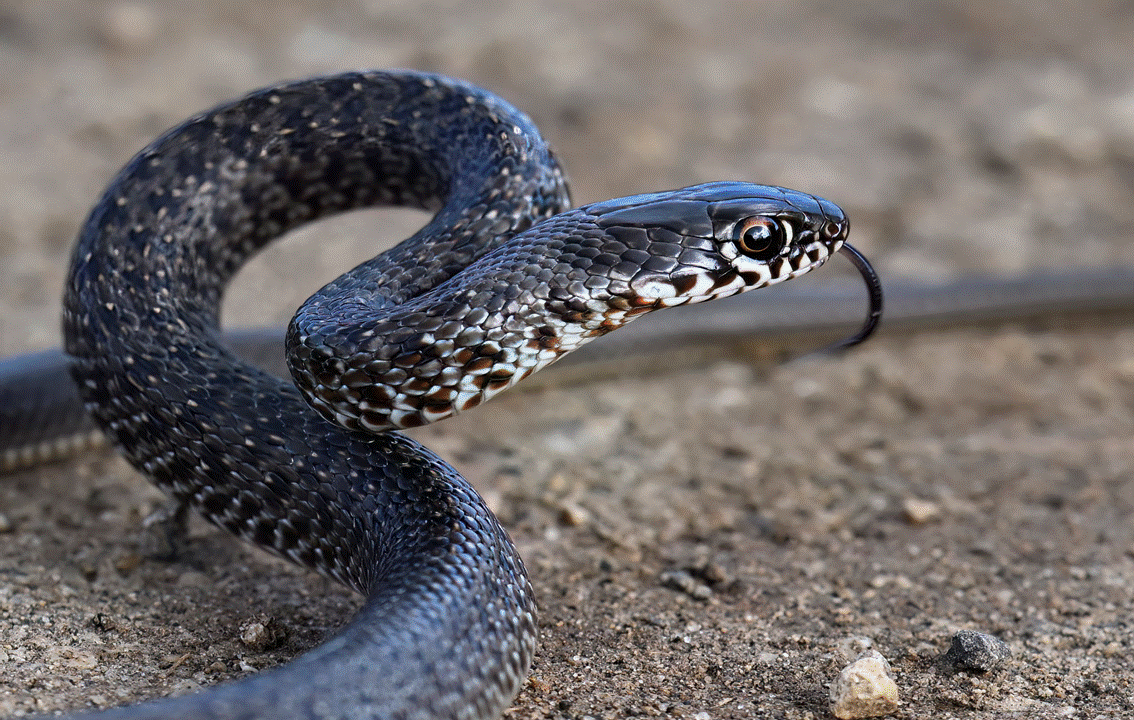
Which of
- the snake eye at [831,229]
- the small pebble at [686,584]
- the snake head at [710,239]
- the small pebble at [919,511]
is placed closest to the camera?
the snake head at [710,239]

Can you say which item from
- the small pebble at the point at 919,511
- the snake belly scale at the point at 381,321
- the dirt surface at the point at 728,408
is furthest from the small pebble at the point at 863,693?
the small pebble at the point at 919,511

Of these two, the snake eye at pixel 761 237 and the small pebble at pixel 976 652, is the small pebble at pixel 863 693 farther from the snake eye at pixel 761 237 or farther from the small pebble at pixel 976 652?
the snake eye at pixel 761 237

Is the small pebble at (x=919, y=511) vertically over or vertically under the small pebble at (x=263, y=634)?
under

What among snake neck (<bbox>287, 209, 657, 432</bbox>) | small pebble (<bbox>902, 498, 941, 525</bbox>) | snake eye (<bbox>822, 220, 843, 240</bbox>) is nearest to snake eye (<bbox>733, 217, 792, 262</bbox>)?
snake eye (<bbox>822, 220, 843, 240</bbox>)

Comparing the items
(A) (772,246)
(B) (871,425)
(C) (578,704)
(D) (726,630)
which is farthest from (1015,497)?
(C) (578,704)

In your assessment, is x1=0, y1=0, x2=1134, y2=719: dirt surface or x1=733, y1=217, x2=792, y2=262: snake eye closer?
x1=733, y1=217, x2=792, y2=262: snake eye

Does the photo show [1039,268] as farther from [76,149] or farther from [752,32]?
[76,149]

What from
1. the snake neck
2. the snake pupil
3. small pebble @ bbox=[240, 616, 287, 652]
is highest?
the snake pupil

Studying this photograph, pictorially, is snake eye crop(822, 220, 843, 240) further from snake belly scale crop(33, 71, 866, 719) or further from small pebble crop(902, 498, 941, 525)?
small pebble crop(902, 498, 941, 525)
